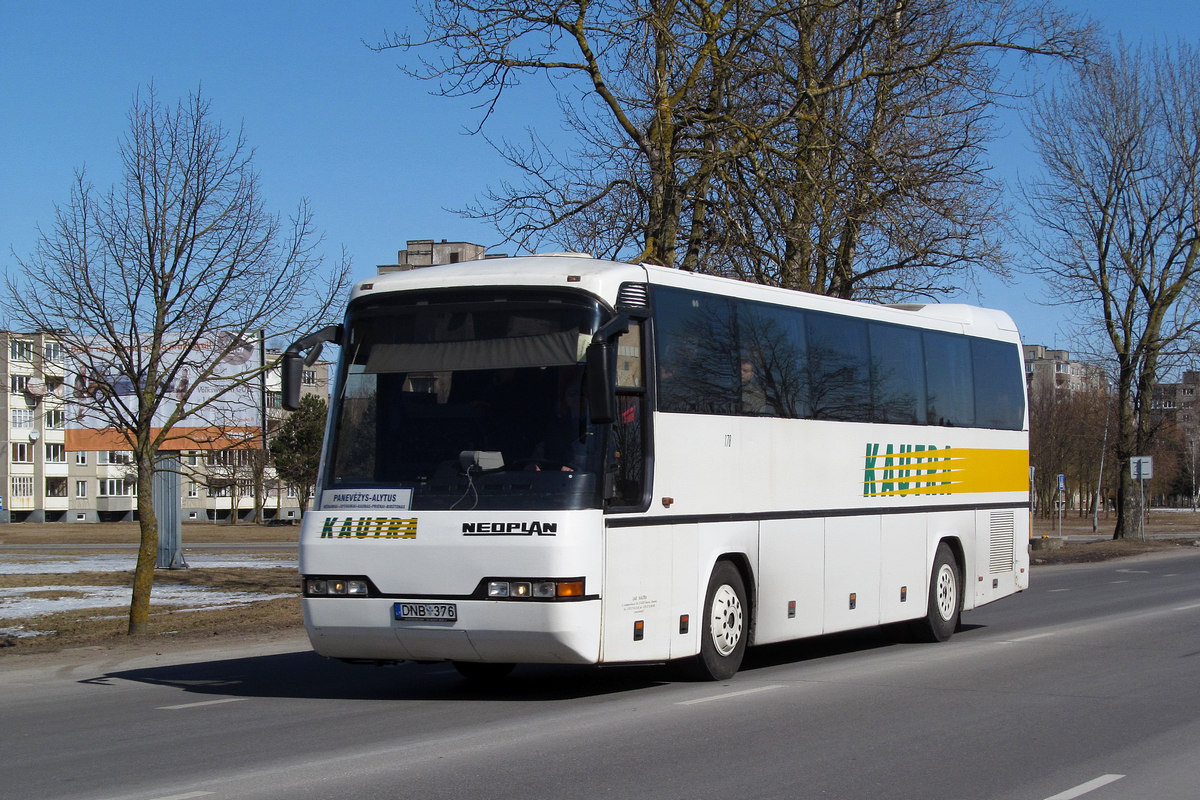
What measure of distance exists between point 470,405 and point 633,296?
1.63 m

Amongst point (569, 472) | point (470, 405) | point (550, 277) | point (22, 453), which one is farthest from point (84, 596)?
point (22, 453)

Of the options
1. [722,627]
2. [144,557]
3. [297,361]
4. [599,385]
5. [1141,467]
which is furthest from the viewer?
[1141,467]

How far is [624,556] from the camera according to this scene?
10.7 m

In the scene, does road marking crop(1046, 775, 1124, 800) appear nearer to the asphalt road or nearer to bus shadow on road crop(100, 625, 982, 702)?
the asphalt road

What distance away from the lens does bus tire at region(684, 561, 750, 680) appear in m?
11.7

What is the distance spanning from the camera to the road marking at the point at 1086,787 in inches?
282

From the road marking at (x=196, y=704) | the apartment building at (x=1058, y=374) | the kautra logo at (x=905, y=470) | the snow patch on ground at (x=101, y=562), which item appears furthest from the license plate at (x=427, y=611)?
the apartment building at (x=1058, y=374)

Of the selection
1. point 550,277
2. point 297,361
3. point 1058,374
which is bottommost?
point 297,361

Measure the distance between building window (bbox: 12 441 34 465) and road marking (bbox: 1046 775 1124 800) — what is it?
10968 cm

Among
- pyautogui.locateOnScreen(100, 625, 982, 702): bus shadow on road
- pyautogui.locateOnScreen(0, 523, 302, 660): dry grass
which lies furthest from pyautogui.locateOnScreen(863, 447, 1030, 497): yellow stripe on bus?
pyautogui.locateOnScreen(0, 523, 302, 660): dry grass

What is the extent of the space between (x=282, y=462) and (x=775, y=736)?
74519mm

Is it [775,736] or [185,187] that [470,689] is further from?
[185,187]

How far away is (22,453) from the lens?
352 feet

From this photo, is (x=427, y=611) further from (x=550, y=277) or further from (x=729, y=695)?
(x=550, y=277)
